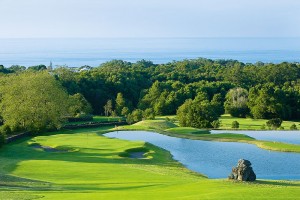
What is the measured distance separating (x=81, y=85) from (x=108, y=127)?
82.8 ft

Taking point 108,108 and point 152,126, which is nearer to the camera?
point 152,126

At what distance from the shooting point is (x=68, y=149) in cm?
4369

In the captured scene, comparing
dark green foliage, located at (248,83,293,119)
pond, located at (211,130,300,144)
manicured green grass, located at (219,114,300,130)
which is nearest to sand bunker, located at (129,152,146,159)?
pond, located at (211,130,300,144)

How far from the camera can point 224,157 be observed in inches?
1578

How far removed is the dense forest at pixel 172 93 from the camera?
214 ft

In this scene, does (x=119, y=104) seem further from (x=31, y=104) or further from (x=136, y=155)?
(x=136, y=155)

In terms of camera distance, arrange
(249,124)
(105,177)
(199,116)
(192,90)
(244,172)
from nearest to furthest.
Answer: (244,172), (105,177), (199,116), (249,124), (192,90)

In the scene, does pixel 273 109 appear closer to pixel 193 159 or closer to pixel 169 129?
pixel 169 129

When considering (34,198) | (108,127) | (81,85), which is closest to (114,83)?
(81,85)

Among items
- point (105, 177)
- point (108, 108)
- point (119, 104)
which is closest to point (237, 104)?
Result: point (119, 104)

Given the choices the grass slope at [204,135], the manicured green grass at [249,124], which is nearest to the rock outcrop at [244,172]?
the grass slope at [204,135]

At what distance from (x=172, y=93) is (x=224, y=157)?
47.3 metres

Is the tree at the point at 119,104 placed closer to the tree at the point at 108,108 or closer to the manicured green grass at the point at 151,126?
the tree at the point at 108,108

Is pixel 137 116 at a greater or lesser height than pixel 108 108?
lesser
